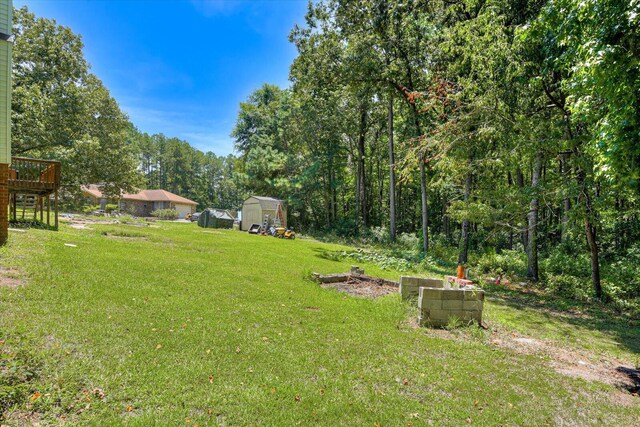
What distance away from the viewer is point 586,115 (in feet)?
14.1

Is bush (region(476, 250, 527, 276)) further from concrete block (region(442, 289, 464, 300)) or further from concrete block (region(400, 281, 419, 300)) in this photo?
concrete block (region(442, 289, 464, 300))

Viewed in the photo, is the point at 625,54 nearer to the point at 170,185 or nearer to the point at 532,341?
the point at 532,341

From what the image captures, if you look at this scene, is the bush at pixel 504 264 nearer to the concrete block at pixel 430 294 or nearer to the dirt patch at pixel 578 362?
the dirt patch at pixel 578 362

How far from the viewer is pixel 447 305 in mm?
5531

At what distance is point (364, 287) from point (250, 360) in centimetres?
505

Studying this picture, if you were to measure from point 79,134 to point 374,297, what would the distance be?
22759 millimetres

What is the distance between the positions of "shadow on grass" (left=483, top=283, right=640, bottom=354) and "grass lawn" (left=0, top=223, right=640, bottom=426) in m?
0.13

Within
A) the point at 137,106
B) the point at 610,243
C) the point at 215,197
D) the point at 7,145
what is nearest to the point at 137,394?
the point at 7,145

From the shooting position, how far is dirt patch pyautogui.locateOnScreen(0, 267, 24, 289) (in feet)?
15.5

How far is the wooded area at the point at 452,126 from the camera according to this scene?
4.60 meters

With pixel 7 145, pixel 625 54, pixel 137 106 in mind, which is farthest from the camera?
pixel 137 106

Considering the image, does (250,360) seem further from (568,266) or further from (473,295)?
(568,266)

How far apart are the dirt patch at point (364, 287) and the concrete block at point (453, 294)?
82.1 inches

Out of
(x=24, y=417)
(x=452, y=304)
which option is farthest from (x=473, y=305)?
(x=24, y=417)
